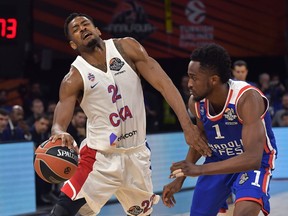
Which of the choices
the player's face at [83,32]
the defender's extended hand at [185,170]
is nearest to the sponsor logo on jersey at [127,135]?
the player's face at [83,32]

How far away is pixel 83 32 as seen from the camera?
6.20 m

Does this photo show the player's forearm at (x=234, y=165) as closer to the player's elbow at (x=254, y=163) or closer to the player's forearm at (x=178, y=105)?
the player's elbow at (x=254, y=163)

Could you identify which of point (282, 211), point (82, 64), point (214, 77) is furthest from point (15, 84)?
point (214, 77)

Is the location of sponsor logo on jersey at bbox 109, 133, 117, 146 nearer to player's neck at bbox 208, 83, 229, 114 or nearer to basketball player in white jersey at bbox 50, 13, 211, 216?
basketball player in white jersey at bbox 50, 13, 211, 216

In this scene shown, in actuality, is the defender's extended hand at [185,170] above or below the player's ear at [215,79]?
below

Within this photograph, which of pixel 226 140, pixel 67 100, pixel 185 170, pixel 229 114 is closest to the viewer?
pixel 185 170

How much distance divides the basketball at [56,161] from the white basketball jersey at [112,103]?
0.40 meters

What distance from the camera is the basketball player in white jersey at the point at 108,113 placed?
20.2 feet

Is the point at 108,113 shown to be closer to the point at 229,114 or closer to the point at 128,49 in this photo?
the point at 128,49

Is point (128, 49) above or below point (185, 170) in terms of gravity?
above

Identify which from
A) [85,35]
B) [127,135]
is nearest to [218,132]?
[127,135]

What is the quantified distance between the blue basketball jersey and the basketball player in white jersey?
0.41m

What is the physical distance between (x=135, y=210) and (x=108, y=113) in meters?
0.79

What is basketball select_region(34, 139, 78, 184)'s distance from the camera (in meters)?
5.84
